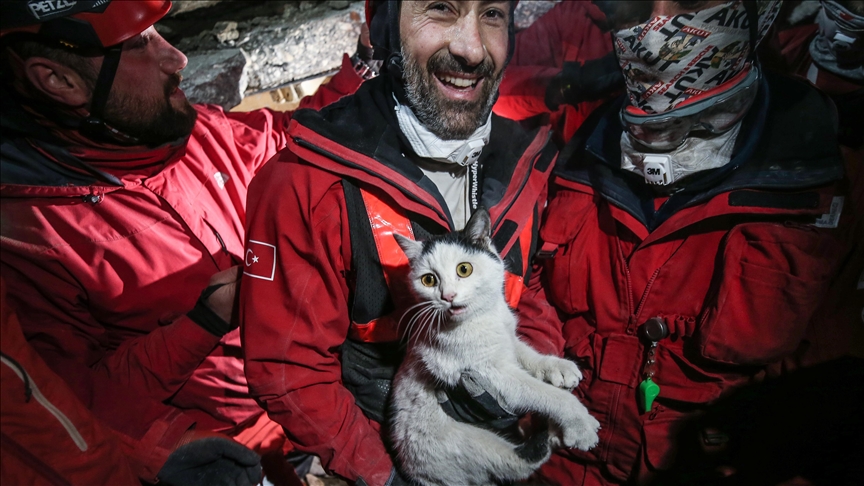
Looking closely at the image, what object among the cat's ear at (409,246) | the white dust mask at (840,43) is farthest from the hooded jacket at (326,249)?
the white dust mask at (840,43)

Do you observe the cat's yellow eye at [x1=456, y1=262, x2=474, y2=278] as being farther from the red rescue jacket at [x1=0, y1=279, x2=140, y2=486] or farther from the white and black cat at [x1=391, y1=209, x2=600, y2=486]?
the red rescue jacket at [x1=0, y1=279, x2=140, y2=486]

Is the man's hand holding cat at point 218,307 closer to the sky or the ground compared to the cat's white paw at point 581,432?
closer to the sky

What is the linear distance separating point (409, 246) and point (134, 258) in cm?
112

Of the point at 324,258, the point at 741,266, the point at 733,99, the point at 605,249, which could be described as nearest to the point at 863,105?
the point at 733,99

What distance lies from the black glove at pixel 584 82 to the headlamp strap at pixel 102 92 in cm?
170

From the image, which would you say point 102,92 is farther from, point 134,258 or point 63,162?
point 134,258

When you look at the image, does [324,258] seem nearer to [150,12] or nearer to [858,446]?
[150,12]

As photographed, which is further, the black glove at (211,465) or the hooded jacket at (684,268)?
the black glove at (211,465)

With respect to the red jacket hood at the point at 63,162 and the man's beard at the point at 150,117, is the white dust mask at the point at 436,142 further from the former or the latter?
the red jacket hood at the point at 63,162

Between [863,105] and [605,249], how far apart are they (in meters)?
0.89

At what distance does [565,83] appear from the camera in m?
2.08

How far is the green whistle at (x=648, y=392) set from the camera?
1.63 metres

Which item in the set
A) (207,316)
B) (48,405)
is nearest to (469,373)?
(207,316)

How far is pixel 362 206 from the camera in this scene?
5.12ft
